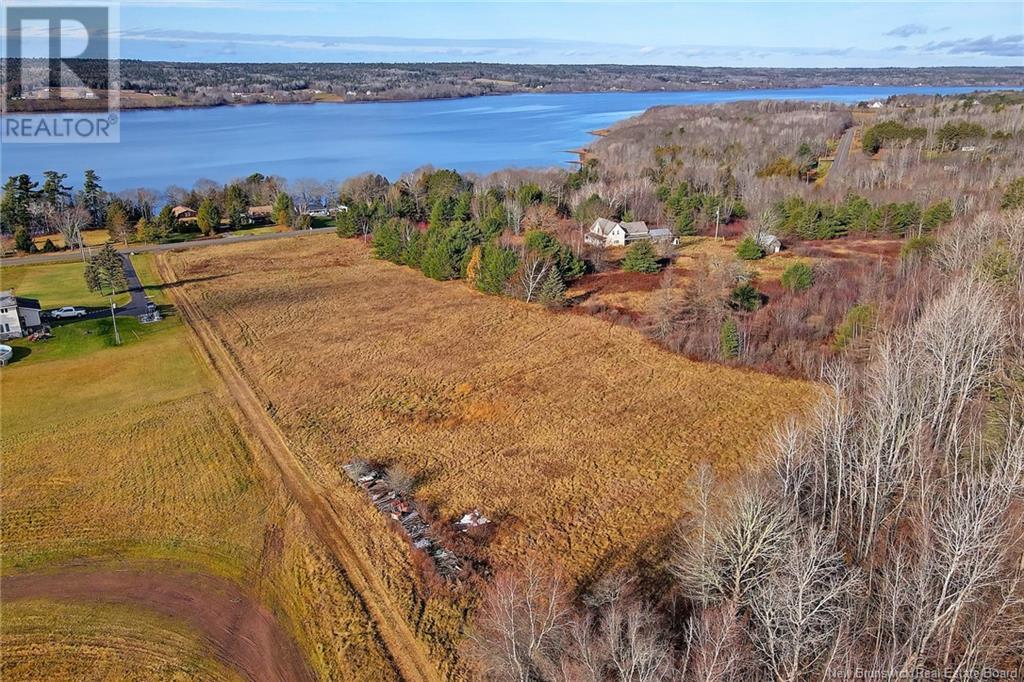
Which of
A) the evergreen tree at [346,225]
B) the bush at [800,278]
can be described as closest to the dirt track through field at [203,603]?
the bush at [800,278]

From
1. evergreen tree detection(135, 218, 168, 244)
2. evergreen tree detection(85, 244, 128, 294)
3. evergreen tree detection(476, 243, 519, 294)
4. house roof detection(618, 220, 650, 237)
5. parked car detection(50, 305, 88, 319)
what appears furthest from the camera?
evergreen tree detection(135, 218, 168, 244)

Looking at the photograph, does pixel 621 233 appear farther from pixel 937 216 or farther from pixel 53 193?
pixel 53 193

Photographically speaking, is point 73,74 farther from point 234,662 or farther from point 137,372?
point 234,662

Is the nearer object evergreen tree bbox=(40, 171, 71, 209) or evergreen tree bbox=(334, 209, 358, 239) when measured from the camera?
evergreen tree bbox=(334, 209, 358, 239)

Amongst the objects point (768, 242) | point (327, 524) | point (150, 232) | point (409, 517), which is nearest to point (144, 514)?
point (327, 524)

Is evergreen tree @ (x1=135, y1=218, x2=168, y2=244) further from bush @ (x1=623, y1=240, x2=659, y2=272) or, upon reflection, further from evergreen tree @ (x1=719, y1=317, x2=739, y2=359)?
evergreen tree @ (x1=719, y1=317, x2=739, y2=359)

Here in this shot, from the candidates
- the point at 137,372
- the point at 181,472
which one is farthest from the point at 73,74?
the point at 181,472

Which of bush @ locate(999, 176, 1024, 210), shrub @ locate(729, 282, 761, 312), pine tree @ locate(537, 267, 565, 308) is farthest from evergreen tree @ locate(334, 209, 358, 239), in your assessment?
bush @ locate(999, 176, 1024, 210)

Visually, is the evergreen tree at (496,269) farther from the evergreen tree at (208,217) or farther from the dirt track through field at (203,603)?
the evergreen tree at (208,217)
